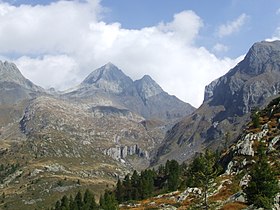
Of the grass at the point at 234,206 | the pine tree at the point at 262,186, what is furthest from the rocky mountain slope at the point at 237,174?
the pine tree at the point at 262,186

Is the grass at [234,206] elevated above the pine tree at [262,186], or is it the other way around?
the pine tree at [262,186]

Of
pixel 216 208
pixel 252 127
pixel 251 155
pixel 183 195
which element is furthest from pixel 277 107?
pixel 216 208

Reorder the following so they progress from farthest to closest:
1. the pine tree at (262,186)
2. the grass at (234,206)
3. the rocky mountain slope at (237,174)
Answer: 1. the rocky mountain slope at (237,174)
2. the grass at (234,206)
3. the pine tree at (262,186)

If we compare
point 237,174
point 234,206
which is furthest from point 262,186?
point 237,174

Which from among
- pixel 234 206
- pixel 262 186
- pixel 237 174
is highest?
pixel 237 174

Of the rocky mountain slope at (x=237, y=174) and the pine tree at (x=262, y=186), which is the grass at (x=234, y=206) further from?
the pine tree at (x=262, y=186)

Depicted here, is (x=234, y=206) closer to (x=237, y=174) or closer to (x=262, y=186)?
(x=262, y=186)

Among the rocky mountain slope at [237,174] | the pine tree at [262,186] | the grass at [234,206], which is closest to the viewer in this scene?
the pine tree at [262,186]

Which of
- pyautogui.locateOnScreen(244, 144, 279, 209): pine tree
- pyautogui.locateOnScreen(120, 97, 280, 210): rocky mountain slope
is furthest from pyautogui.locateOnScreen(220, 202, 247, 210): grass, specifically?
pyautogui.locateOnScreen(244, 144, 279, 209): pine tree

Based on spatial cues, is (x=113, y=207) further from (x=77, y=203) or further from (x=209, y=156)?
(x=209, y=156)

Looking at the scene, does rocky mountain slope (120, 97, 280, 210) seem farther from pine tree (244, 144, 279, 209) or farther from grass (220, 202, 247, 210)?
pine tree (244, 144, 279, 209)

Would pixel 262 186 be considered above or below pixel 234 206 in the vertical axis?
above

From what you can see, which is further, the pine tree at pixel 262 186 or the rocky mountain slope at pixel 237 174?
the rocky mountain slope at pixel 237 174

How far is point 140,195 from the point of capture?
180375mm
